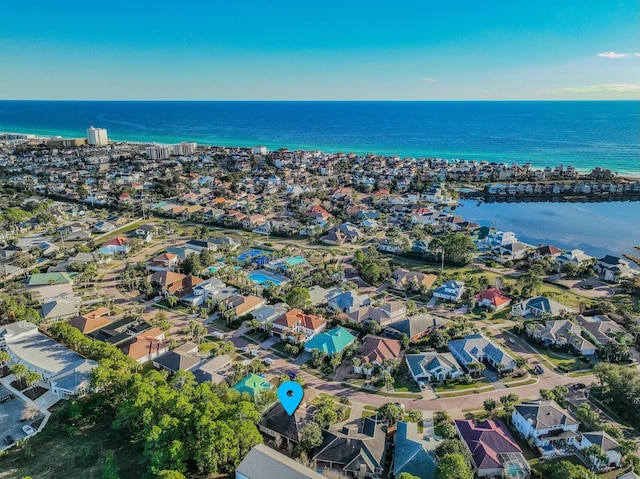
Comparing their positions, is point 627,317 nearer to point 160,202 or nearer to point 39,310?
point 39,310

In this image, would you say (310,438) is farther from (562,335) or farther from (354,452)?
(562,335)

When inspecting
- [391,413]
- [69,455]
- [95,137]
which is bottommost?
[69,455]

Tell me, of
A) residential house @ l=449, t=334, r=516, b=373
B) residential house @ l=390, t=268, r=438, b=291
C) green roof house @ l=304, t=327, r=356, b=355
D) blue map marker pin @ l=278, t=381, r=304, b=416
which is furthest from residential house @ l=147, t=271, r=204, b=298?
residential house @ l=449, t=334, r=516, b=373

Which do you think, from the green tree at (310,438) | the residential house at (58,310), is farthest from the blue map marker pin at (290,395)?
the residential house at (58,310)

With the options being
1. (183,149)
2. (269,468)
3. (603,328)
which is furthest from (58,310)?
(183,149)

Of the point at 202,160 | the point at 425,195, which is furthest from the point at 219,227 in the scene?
the point at 202,160

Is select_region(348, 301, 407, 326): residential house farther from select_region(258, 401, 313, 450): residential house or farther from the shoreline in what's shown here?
the shoreline
